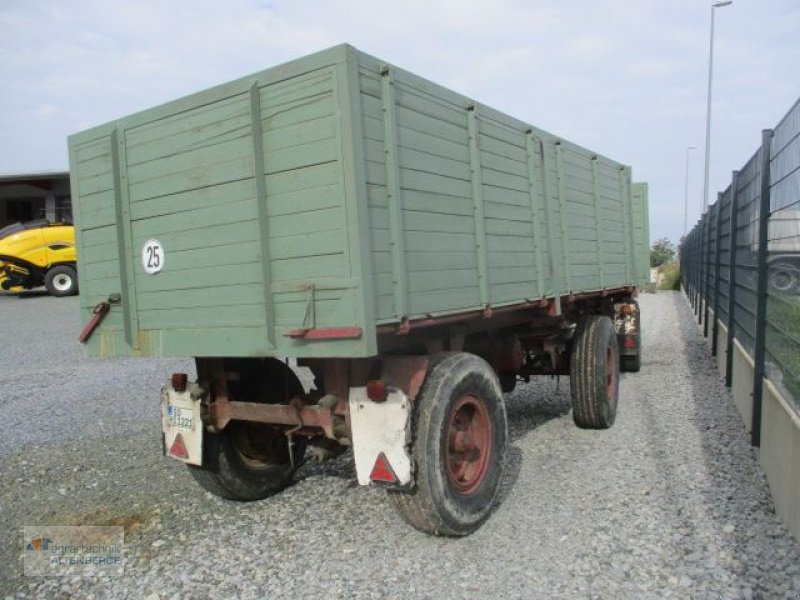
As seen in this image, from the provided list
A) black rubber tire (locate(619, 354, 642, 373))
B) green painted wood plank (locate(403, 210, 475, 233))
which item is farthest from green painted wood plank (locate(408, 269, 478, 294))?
black rubber tire (locate(619, 354, 642, 373))

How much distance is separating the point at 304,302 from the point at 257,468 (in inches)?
71.4

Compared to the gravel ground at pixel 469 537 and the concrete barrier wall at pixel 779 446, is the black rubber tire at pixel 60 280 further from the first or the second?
the concrete barrier wall at pixel 779 446

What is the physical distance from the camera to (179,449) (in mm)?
3941

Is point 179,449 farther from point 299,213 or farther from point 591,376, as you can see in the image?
point 591,376

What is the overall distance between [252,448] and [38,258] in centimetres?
1769

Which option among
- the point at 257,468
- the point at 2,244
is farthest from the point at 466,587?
the point at 2,244

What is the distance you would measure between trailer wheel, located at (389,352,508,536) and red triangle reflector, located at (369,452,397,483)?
0.46 feet

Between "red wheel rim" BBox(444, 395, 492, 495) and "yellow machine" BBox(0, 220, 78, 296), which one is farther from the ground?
"yellow machine" BBox(0, 220, 78, 296)

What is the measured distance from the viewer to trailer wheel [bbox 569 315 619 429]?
5691 mm

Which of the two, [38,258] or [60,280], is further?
[60,280]

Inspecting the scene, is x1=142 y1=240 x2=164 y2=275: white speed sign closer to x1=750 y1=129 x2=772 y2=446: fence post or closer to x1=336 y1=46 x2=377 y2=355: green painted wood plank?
x1=336 y1=46 x2=377 y2=355: green painted wood plank

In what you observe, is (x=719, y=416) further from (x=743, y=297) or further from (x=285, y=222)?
(x=285, y=222)

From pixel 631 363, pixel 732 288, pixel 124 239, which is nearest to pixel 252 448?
pixel 124 239

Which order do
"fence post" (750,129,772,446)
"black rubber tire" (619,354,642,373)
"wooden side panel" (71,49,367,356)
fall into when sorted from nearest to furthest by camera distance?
1. "wooden side panel" (71,49,367,356)
2. "fence post" (750,129,772,446)
3. "black rubber tire" (619,354,642,373)
